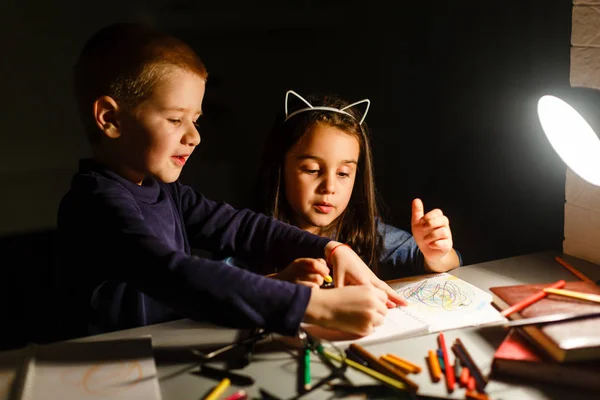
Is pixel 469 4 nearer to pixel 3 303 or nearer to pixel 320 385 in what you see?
pixel 320 385

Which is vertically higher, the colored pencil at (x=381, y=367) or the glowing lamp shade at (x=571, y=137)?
the glowing lamp shade at (x=571, y=137)

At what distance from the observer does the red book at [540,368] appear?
0.62 m

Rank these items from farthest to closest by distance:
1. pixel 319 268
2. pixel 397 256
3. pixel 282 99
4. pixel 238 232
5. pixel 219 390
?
pixel 282 99, pixel 397 256, pixel 238 232, pixel 319 268, pixel 219 390

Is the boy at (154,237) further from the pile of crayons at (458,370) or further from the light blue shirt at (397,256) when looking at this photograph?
the light blue shirt at (397,256)

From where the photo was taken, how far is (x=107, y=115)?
0.84m

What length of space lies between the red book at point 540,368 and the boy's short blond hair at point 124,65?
59cm

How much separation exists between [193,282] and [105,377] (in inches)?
5.7

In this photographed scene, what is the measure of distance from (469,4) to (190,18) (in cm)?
67

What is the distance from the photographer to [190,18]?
142cm

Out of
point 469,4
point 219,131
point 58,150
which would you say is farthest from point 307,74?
point 58,150

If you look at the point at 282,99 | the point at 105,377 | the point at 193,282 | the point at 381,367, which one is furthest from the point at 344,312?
the point at 282,99

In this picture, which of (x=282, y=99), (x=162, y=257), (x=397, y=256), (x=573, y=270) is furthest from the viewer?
(x=282, y=99)

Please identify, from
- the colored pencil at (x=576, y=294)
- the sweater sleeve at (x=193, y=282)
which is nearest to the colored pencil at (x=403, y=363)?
the sweater sleeve at (x=193, y=282)

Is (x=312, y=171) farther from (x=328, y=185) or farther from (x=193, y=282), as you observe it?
(x=193, y=282)
